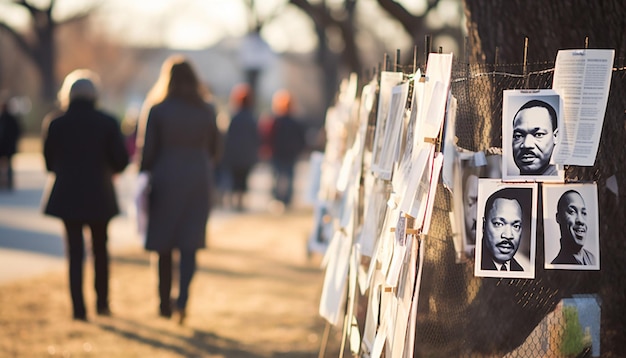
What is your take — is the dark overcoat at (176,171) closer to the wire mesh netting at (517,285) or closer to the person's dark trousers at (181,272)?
the person's dark trousers at (181,272)

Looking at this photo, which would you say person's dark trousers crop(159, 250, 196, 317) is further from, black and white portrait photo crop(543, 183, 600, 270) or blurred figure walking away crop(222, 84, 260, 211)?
blurred figure walking away crop(222, 84, 260, 211)

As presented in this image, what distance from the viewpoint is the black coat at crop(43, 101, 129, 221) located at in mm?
8336

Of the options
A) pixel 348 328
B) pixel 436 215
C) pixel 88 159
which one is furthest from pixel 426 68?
pixel 88 159

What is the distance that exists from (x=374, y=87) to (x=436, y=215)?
3.55ft

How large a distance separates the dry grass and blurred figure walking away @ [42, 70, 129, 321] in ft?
1.81

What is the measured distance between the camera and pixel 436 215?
5125mm

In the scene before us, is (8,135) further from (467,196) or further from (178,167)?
(467,196)

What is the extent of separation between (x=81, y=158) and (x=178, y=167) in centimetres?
78

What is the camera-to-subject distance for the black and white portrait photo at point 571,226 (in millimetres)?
4449

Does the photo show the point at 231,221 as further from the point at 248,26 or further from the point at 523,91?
the point at 523,91

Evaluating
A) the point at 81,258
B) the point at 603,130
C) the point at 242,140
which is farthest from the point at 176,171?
the point at 242,140

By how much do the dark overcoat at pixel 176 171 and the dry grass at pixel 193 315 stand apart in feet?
2.38

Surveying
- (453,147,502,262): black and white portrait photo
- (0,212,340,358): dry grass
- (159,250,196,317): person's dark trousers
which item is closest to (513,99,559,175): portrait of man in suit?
(453,147,502,262): black and white portrait photo

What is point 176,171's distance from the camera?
8188 millimetres
